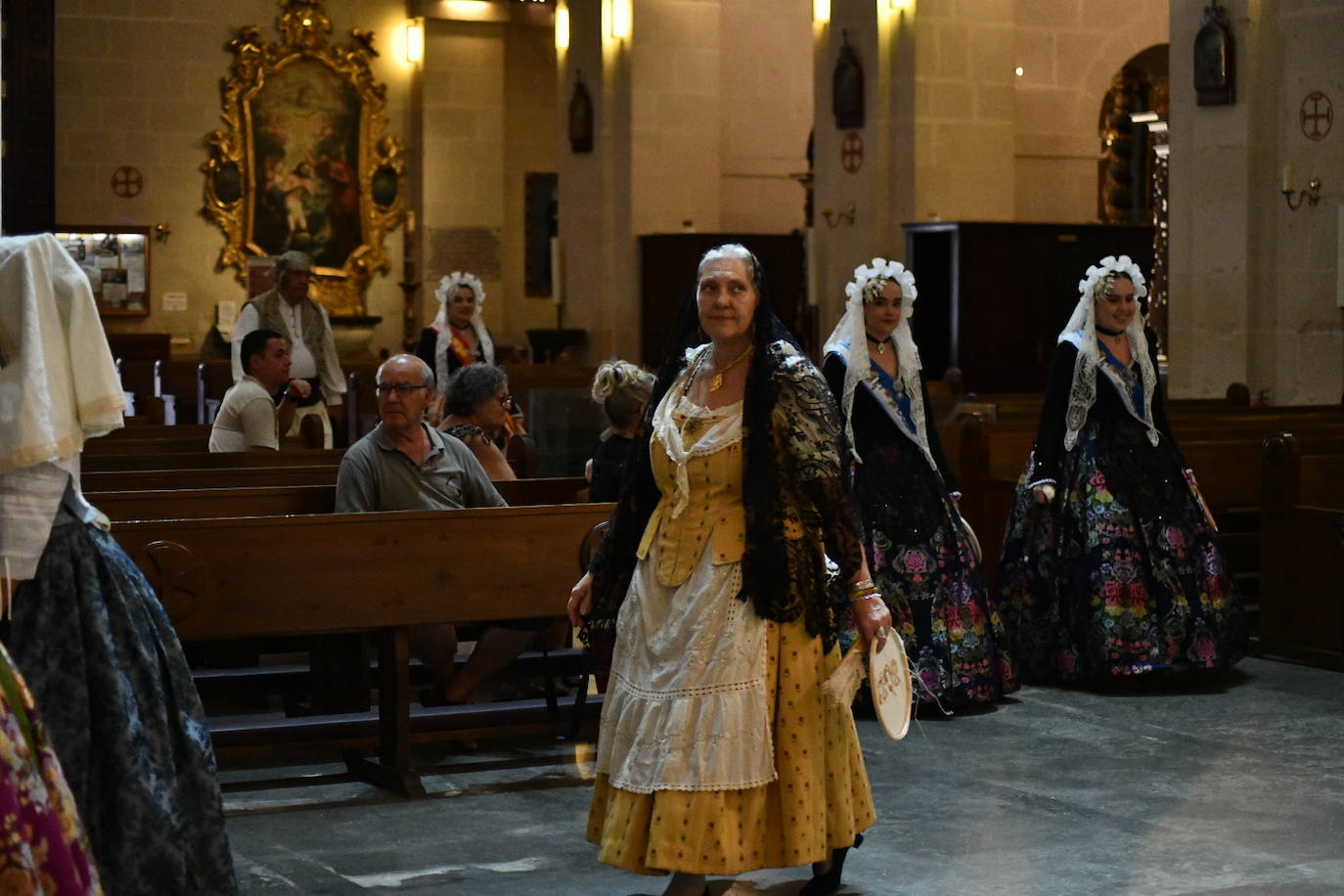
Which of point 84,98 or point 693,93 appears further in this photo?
point 84,98

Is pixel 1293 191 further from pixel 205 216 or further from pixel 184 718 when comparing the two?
pixel 205 216

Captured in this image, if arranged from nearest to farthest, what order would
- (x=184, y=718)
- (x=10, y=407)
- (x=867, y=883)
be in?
(x=10, y=407), (x=184, y=718), (x=867, y=883)

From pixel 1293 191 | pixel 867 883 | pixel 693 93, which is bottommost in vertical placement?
pixel 867 883

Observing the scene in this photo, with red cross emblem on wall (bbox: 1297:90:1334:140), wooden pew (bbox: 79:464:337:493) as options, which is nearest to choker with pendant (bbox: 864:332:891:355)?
wooden pew (bbox: 79:464:337:493)

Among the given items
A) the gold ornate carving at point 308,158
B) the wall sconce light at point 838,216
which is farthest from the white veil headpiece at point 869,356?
the gold ornate carving at point 308,158

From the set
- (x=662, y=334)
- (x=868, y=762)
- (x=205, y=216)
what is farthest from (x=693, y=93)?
(x=868, y=762)

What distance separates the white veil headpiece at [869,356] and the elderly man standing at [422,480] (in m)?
1.31

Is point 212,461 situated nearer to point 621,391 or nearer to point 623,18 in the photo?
point 621,391

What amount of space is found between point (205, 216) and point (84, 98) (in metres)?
1.76

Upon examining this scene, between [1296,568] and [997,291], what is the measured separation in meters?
6.99

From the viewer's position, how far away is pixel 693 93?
55.8ft

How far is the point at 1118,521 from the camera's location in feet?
23.0

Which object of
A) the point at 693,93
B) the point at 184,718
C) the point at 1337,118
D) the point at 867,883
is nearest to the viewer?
the point at 184,718

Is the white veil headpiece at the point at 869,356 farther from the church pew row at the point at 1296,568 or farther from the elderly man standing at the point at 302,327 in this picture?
the elderly man standing at the point at 302,327
